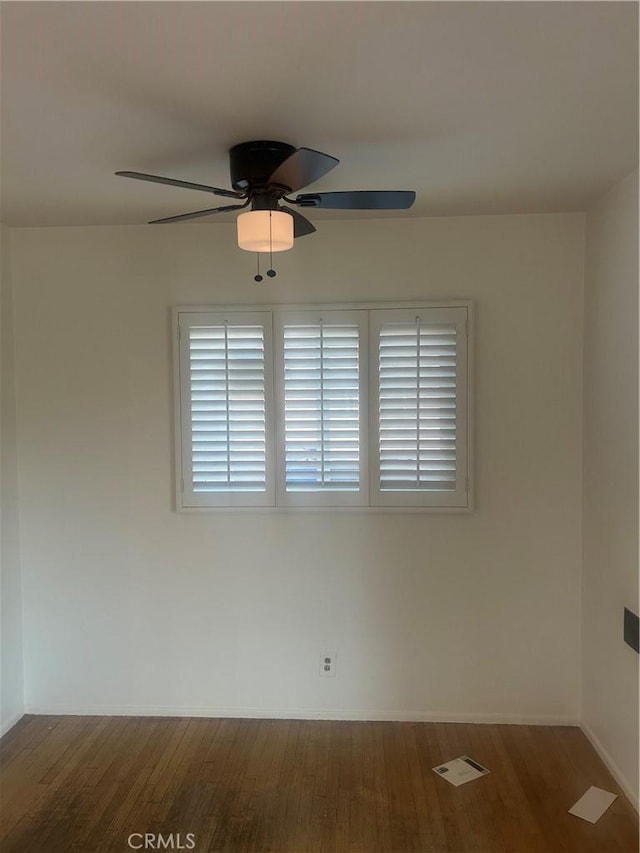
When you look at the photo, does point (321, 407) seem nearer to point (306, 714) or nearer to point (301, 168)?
point (301, 168)

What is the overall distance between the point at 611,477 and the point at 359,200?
1.67 m

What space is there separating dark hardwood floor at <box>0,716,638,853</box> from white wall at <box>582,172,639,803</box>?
0.96 feet

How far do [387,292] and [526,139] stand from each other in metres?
1.08

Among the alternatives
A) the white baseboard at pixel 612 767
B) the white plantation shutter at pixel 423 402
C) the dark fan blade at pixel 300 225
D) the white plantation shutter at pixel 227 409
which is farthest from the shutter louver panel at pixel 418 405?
the white baseboard at pixel 612 767

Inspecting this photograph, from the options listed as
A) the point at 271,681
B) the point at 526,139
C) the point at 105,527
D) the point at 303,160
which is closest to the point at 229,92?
the point at 303,160

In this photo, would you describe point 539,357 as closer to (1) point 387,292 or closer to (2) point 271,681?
(1) point 387,292

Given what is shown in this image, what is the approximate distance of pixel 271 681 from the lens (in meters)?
→ 3.13

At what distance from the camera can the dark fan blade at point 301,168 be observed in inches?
65.7

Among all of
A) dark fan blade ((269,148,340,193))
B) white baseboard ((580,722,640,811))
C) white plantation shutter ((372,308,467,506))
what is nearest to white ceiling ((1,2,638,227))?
dark fan blade ((269,148,340,193))

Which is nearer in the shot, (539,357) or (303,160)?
(303,160)

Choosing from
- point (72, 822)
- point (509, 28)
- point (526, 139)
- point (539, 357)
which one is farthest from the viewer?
point (539, 357)

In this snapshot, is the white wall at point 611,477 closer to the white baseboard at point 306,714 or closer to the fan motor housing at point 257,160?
the white baseboard at point 306,714

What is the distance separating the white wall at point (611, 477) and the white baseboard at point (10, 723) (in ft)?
9.79

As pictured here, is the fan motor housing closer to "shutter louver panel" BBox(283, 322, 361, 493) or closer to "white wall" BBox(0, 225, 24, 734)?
"shutter louver panel" BBox(283, 322, 361, 493)
